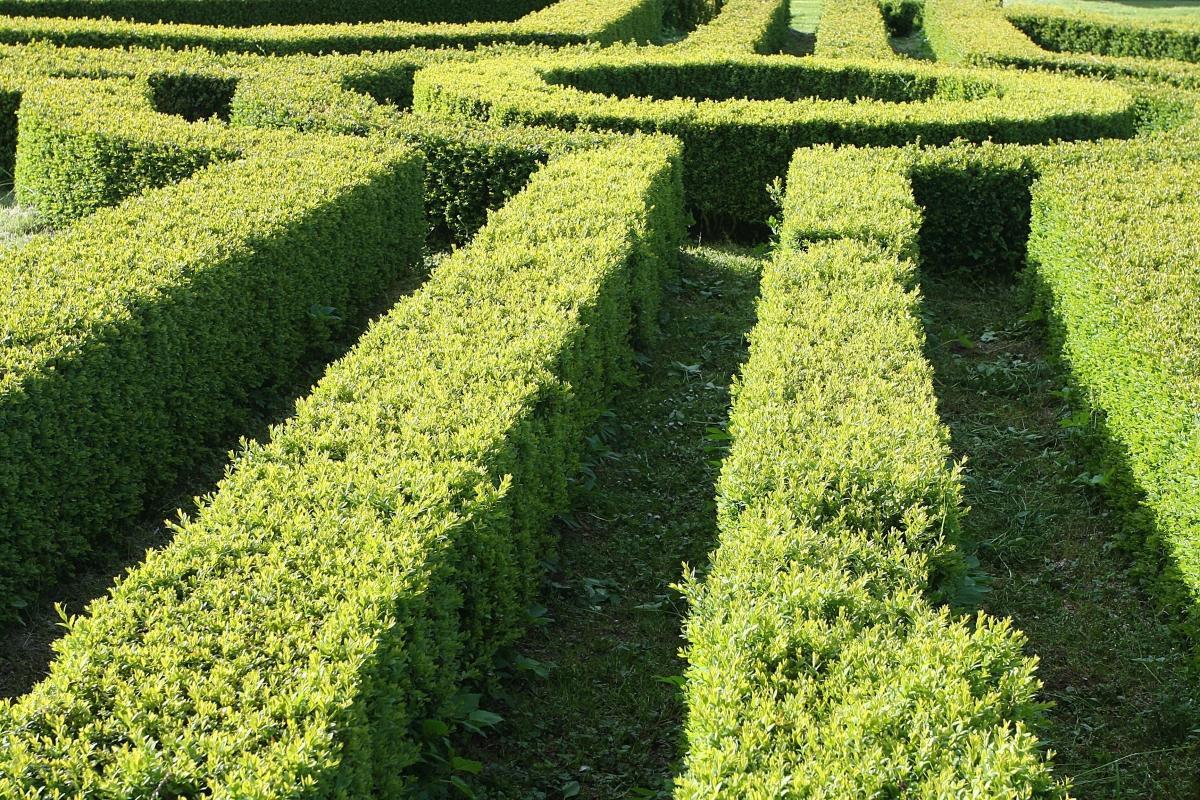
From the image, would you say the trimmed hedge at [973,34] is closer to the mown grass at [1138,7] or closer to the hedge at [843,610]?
the mown grass at [1138,7]

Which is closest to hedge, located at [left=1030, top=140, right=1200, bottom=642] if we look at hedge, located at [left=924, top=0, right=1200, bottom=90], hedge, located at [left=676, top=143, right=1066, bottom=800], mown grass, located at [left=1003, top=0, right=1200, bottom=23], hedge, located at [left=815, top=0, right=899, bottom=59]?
hedge, located at [left=676, top=143, right=1066, bottom=800]

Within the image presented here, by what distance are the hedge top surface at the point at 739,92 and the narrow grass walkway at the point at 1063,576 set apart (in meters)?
3.63

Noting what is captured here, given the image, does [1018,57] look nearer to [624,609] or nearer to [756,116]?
[756,116]

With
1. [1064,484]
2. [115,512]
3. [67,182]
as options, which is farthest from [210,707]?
[67,182]

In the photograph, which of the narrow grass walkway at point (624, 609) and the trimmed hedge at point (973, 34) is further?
the trimmed hedge at point (973, 34)

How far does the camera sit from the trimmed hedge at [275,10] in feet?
65.7

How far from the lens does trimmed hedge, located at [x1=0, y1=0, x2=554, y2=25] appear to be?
20.0 m

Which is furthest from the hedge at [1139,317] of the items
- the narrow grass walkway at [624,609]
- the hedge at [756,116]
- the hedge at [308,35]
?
the hedge at [308,35]

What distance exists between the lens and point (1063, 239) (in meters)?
9.25

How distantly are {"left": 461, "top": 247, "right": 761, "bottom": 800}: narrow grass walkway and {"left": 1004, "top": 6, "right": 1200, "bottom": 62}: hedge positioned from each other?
61.0 feet

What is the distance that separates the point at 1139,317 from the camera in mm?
7070

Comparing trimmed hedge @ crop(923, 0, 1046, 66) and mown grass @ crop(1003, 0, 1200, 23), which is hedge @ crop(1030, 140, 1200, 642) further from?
mown grass @ crop(1003, 0, 1200, 23)

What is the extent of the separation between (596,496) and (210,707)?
3775 millimetres

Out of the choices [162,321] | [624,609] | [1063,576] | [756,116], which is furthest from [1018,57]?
[162,321]
